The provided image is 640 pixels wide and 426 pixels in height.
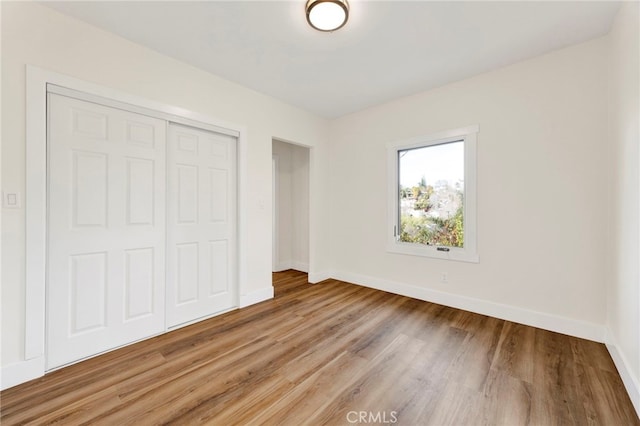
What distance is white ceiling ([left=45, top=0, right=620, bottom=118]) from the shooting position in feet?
6.53

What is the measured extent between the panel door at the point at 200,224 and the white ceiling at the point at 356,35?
2.79 ft

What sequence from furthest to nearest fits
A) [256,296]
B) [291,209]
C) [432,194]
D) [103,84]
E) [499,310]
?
[291,209] < [432,194] < [256,296] < [499,310] < [103,84]

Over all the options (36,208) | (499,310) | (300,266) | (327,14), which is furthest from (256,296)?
(327,14)

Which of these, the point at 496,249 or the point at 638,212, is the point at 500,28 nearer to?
the point at 638,212

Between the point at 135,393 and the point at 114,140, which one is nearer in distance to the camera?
the point at 135,393

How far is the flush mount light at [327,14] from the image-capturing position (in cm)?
187

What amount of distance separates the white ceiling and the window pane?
93 cm

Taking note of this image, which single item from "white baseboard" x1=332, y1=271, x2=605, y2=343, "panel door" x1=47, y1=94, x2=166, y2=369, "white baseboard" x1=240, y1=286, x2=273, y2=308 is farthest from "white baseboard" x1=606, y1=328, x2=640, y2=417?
"panel door" x1=47, y1=94, x2=166, y2=369

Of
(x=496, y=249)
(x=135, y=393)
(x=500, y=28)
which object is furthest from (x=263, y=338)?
(x=500, y=28)

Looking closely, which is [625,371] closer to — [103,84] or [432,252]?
[432,252]

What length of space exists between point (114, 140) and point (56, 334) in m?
1.62

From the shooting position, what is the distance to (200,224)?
114 inches

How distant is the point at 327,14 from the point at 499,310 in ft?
11.0

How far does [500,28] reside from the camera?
220cm
